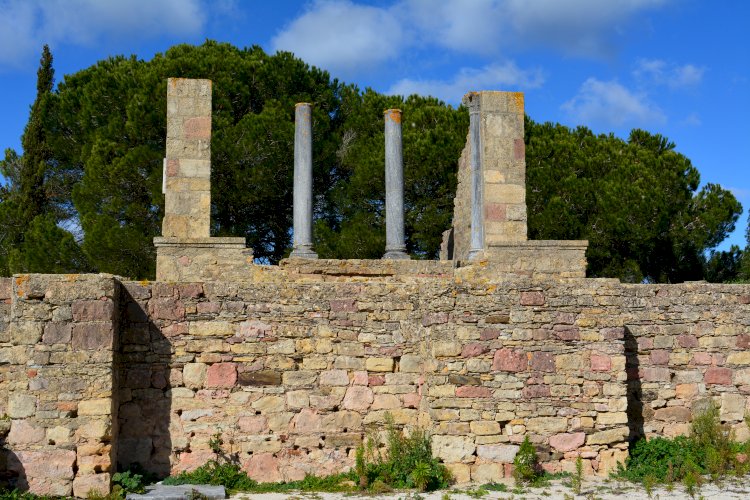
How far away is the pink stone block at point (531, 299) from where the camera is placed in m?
7.94

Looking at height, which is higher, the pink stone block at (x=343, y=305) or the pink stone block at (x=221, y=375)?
the pink stone block at (x=343, y=305)

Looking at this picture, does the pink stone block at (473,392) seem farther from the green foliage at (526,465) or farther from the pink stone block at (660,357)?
the pink stone block at (660,357)

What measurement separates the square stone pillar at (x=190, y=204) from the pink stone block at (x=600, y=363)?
559 centimetres

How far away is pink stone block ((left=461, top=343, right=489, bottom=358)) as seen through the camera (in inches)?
307

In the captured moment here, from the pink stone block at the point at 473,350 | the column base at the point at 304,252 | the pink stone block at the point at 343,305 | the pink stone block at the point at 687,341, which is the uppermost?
the column base at the point at 304,252

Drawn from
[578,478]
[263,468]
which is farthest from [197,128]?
[578,478]

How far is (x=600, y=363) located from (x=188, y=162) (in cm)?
729

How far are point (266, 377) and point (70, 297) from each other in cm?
207

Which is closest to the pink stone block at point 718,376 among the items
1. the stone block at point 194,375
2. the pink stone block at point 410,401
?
the pink stone block at point 410,401

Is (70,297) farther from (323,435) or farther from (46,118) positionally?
(46,118)

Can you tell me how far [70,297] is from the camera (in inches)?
288

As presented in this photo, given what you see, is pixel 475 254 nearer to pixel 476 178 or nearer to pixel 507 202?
pixel 507 202

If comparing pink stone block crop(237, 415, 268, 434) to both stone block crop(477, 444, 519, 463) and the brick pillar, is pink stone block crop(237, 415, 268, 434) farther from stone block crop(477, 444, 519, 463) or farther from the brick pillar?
the brick pillar

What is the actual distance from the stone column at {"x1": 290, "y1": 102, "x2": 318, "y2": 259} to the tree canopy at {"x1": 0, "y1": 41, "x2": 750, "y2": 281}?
19.2 ft
